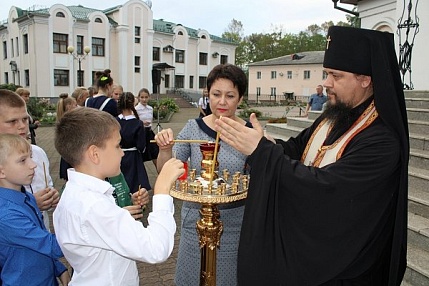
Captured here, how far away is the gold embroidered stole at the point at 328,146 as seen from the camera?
6.93 feet

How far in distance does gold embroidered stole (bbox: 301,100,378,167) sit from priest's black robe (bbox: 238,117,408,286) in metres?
0.15

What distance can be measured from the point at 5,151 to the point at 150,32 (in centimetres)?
4029

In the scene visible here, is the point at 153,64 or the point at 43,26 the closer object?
the point at 43,26

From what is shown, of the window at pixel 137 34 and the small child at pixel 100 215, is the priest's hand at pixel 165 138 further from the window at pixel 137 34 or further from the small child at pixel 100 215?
the window at pixel 137 34

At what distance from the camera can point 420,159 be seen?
193 inches

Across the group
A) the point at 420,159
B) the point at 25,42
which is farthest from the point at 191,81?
the point at 420,159

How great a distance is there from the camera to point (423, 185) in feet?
14.7

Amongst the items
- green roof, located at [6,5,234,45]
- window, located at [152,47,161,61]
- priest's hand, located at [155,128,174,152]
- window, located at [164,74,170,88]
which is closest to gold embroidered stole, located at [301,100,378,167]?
priest's hand, located at [155,128,174,152]

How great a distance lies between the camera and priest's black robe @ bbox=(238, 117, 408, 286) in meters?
1.82

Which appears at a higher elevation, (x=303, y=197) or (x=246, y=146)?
(x=246, y=146)

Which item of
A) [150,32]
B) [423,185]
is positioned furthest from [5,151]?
[150,32]

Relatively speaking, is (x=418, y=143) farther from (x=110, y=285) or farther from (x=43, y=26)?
(x=43, y=26)

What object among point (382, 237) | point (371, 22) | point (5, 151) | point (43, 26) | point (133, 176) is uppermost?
point (43, 26)

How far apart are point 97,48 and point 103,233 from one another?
3958cm
